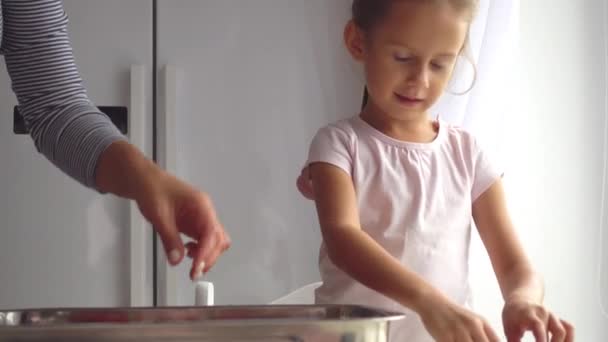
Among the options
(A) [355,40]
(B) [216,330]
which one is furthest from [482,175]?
(B) [216,330]

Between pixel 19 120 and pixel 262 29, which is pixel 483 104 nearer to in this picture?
pixel 262 29

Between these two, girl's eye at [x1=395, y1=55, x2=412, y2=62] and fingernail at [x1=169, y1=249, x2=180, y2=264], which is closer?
fingernail at [x1=169, y1=249, x2=180, y2=264]

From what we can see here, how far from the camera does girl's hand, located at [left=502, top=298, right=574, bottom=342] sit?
75 cm

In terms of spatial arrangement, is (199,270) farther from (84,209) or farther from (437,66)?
(84,209)

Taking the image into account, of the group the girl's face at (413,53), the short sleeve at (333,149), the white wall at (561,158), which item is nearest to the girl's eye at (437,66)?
the girl's face at (413,53)

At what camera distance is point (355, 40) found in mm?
1002

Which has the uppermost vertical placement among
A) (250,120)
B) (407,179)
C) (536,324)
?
(250,120)

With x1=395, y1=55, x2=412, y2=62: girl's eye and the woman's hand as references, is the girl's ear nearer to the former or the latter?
x1=395, y1=55, x2=412, y2=62: girl's eye

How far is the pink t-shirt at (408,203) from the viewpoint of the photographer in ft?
3.02

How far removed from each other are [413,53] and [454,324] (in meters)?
0.34

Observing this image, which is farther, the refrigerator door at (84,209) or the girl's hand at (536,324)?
the refrigerator door at (84,209)

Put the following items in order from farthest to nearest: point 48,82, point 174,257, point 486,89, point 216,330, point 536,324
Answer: point 486,89 → point 48,82 → point 536,324 → point 174,257 → point 216,330

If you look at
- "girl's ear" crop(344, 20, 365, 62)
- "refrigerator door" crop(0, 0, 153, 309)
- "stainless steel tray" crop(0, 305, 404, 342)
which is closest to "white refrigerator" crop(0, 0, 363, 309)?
"refrigerator door" crop(0, 0, 153, 309)

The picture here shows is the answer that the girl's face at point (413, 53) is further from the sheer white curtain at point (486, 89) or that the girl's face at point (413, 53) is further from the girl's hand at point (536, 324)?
the sheer white curtain at point (486, 89)
